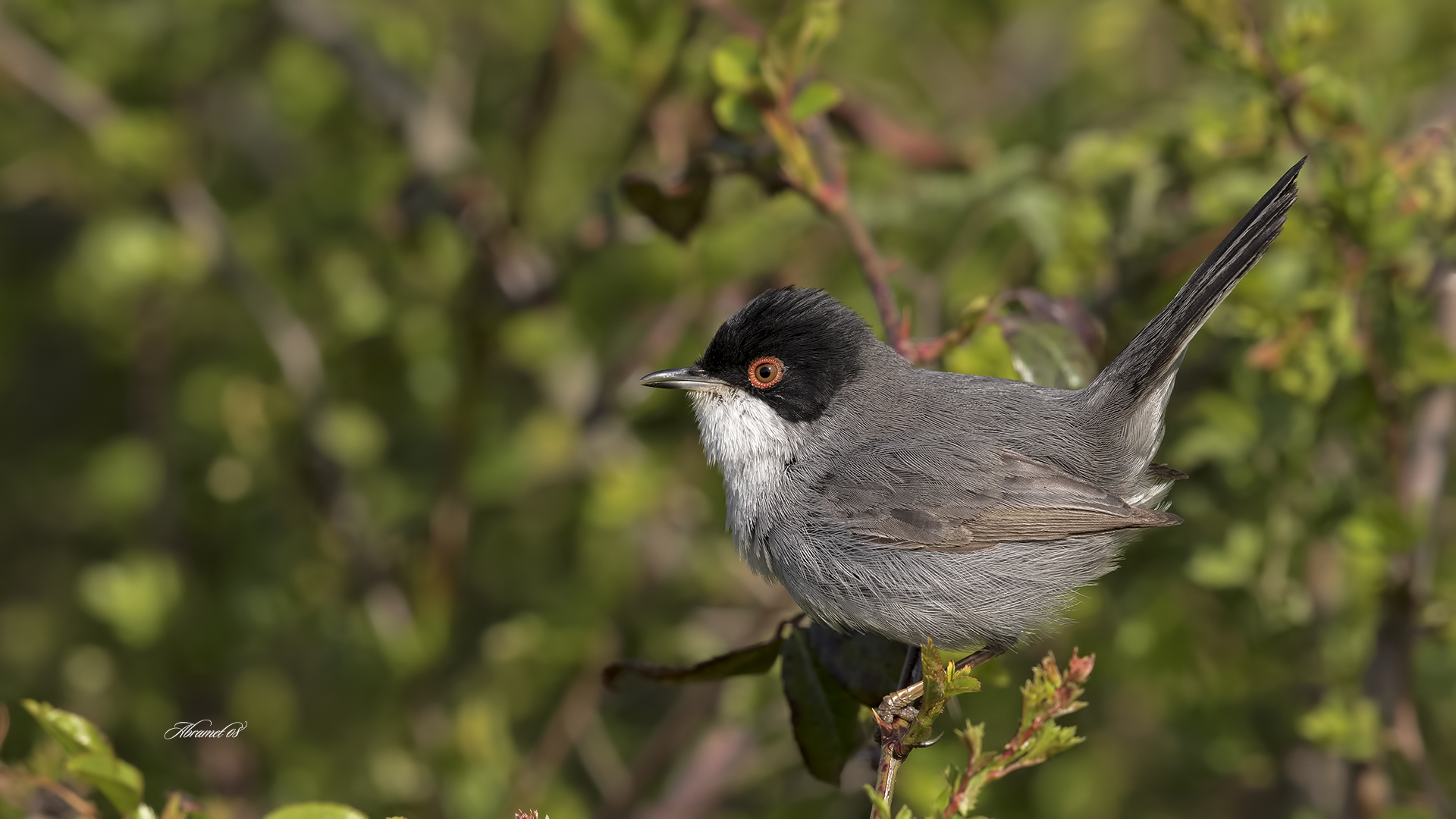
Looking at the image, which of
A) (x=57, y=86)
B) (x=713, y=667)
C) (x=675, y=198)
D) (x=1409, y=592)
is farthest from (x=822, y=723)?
(x=57, y=86)

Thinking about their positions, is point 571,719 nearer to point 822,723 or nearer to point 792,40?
point 822,723

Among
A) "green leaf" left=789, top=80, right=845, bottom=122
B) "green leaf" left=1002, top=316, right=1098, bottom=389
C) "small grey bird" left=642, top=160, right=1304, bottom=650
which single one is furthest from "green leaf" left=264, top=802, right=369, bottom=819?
"green leaf" left=789, top=80, right=845, bottom=122

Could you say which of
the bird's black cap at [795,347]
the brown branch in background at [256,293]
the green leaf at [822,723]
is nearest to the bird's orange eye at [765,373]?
the bird's black cap at [795,347]

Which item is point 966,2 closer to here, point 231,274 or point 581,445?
point 581,445

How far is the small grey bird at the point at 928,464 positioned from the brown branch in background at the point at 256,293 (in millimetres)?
1506

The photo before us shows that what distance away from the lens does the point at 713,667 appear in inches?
96.4

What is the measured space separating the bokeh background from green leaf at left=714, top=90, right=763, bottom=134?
14cm

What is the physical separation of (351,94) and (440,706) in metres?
2.17

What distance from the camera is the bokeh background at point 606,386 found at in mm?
3359

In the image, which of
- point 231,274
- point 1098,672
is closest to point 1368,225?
point 1098,672

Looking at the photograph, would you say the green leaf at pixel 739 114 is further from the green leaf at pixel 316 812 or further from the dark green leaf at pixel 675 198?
the green leaf at pixel 316 812

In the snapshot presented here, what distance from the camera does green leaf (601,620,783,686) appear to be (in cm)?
243

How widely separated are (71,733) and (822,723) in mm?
1370

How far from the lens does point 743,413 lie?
334 cm
